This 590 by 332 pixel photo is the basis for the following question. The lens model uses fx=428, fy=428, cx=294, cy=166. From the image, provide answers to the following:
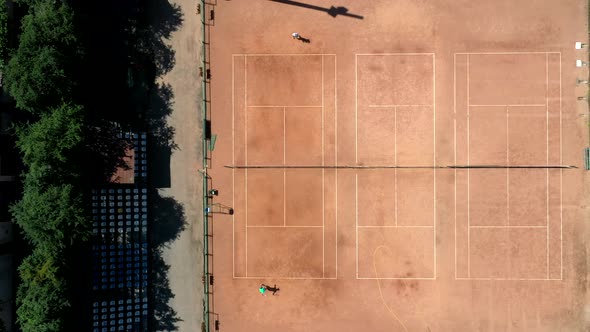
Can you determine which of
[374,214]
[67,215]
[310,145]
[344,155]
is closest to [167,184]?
[67,215]

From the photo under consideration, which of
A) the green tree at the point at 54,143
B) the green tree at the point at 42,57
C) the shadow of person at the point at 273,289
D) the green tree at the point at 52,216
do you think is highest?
the green tree at the point at 42,57

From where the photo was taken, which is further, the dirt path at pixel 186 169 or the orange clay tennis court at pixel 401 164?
the dirt path at pixel 186 169

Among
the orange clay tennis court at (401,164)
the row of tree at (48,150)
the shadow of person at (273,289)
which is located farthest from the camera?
the shadow of person at (273,289)

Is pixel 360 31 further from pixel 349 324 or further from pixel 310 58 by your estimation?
pixel 349 324

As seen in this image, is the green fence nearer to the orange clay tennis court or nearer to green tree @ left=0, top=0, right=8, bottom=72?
→ the orange clay tennis court

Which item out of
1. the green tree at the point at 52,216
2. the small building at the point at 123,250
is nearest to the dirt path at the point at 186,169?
the small building at the point at 123,250

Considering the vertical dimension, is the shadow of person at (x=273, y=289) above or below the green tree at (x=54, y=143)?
below

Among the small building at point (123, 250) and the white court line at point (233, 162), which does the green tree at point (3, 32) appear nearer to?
the small building at point (123, 250)
